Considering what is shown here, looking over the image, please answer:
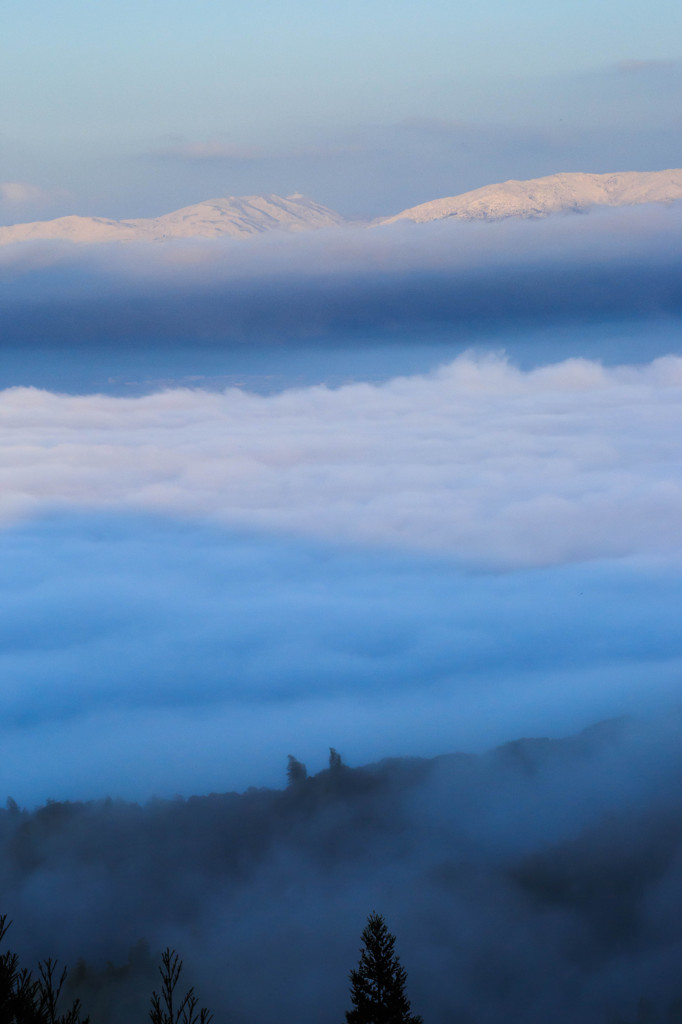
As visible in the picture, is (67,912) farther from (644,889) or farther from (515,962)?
(644,889)

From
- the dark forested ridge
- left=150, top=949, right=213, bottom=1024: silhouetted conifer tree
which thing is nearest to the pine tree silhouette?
left=150, top=949, right=213, bottom=1024: silhouetted conifer tree

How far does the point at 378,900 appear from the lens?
163 metres

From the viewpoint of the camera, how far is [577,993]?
5418 inches

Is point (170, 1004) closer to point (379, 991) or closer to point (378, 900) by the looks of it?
A: point (379, 991)

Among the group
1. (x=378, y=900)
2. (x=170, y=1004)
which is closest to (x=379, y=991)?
(x=170, y=1004)

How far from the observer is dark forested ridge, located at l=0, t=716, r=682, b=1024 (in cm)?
14038

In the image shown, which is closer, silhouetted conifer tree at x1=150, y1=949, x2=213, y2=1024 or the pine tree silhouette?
silhouetted conifer tree at x1=150, y1=949, x2=213, y2=1024

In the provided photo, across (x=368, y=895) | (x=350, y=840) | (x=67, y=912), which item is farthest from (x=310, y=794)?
(x=67, y=912)

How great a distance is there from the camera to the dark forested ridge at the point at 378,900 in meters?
140

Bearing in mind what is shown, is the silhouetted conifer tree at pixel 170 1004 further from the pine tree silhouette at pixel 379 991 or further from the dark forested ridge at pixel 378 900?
the dark forested ridge at pixel 378 900

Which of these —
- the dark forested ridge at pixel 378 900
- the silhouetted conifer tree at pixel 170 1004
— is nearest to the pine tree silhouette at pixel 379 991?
the silhouetted conifer tree at pixel 170 1004

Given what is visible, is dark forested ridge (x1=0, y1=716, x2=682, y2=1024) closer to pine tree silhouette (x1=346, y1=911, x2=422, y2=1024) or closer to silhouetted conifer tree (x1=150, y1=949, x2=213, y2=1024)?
pine tree silhouette (x1=346, y1=911, x2=422, y2=1024)

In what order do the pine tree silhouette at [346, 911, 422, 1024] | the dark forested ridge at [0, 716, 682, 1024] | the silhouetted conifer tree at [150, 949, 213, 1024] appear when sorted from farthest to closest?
the dark forested ridge at [0, 716, 682, 1024]
the pine tree silhouette at [346, 911, 422, 1024]
the silhouetted conifer tree at [150, 949, 213, 1024]

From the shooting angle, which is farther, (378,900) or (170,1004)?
(378,900)
